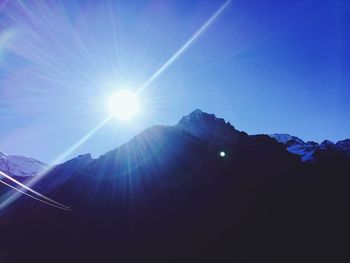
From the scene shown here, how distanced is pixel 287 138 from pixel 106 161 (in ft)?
237

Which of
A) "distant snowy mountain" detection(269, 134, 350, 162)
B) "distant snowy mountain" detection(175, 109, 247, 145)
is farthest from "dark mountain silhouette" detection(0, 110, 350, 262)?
"distant snowy mountain" detection(269, 134, 350, 162)

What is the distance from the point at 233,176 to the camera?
133 ft

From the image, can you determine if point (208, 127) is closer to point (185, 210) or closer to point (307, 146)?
point (185, 210)

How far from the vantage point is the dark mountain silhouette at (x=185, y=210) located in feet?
98.0

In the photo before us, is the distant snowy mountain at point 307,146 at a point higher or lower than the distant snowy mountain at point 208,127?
higher

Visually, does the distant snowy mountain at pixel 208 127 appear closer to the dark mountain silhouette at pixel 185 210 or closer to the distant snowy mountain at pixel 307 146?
the dark mountain silhouette at pixel 185 210

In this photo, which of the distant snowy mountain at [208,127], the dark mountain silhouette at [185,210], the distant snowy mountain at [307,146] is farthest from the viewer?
the distant snowy mountain at [307,146]

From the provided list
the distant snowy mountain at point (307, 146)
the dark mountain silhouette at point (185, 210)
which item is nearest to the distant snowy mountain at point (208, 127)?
the dark mountain silhouette at point (185, 210)

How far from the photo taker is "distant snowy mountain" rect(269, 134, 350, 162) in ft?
232

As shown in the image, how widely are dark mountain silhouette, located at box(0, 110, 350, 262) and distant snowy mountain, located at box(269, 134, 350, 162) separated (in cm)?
2373

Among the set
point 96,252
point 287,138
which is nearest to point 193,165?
point 96,252

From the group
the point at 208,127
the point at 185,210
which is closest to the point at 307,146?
the point at 208,127

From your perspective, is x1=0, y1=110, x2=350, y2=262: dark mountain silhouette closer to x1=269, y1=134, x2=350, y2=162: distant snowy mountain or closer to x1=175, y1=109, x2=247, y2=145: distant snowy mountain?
x1=175, y1=109, x2=247, y2=145: distant snowy mountain

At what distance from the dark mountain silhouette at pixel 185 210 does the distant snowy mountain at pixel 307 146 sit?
23.7 m
